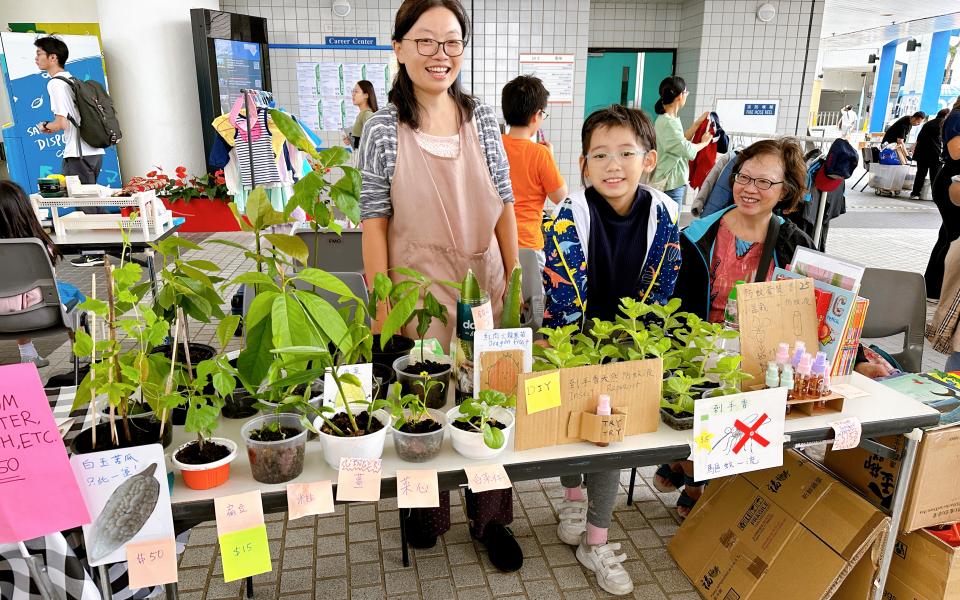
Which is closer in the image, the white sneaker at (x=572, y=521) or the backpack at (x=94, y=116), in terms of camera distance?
the white sneaker at (x=572, y=521)

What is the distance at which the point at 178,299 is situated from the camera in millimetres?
→ 1152

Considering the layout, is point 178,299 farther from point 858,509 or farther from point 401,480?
point 858,509

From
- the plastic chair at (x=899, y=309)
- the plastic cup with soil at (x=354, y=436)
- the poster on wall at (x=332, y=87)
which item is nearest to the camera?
the plastic cup with soil at (x=354, y=436)

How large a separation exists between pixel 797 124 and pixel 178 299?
8.36 metres

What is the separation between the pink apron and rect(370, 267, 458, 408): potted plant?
1.26 feet

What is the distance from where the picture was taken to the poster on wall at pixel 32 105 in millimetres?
6180

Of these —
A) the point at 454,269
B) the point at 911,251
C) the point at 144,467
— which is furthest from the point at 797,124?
the point at 144,467

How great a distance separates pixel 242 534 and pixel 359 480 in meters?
0.22

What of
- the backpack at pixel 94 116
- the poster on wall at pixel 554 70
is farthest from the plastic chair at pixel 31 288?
the poster on wall at pixel 554 70

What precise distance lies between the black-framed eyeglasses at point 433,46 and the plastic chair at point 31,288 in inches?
72.9

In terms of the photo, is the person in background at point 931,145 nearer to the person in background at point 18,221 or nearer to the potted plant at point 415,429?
the potted plant at point 415,429

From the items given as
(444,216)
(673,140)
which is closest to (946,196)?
(673,140)

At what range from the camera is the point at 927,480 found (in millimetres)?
1524

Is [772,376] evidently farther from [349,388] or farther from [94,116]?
[94,116]
